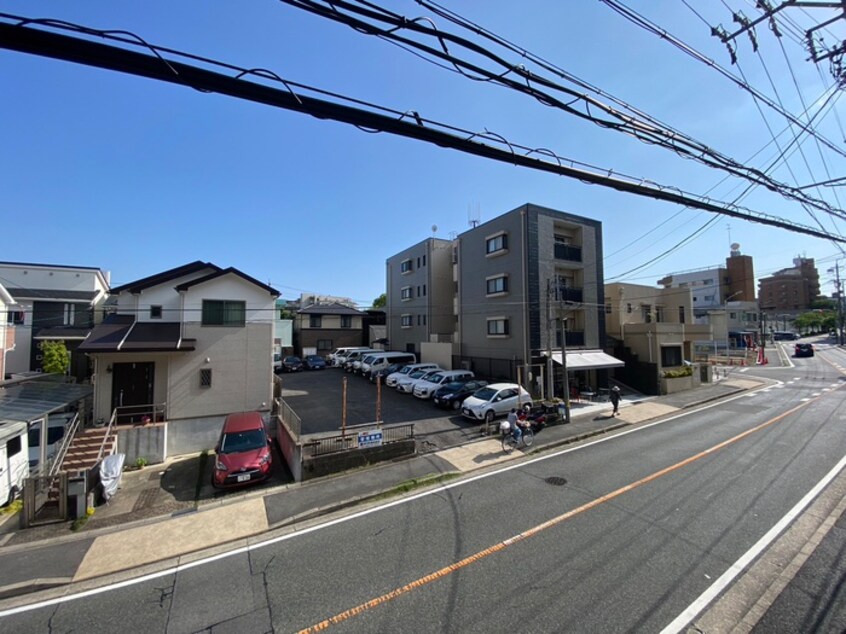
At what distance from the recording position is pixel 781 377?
28719mm

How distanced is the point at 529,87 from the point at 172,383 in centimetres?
1644

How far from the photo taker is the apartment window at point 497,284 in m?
23.7

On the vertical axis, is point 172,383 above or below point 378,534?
above

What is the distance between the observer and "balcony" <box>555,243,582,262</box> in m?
23.7

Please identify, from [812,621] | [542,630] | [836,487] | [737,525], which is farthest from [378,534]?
[836,487]

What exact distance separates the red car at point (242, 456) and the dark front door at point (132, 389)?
5.23 meters

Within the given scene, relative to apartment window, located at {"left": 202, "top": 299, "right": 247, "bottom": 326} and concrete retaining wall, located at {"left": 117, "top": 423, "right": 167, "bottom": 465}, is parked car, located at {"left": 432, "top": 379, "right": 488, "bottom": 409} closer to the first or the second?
apartment window, located at {"left": 202, "top": 299, "right": 247, "bottom": 326}

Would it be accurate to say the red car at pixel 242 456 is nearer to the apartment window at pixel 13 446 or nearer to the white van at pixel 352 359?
the apartment window at pixel 13 446

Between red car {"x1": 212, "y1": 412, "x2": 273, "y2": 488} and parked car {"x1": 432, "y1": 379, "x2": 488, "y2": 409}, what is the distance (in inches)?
361

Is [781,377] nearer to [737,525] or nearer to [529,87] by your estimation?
[737,525]

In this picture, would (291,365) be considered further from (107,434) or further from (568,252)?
(568,252)

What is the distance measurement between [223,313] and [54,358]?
14.4m

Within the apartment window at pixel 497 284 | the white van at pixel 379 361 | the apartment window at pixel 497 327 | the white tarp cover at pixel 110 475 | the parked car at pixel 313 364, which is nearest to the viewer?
the white tarp cover at pixel 110 475

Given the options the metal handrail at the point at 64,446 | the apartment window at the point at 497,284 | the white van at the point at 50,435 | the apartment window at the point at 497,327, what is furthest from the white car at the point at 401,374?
the white van at the point at 50,435
